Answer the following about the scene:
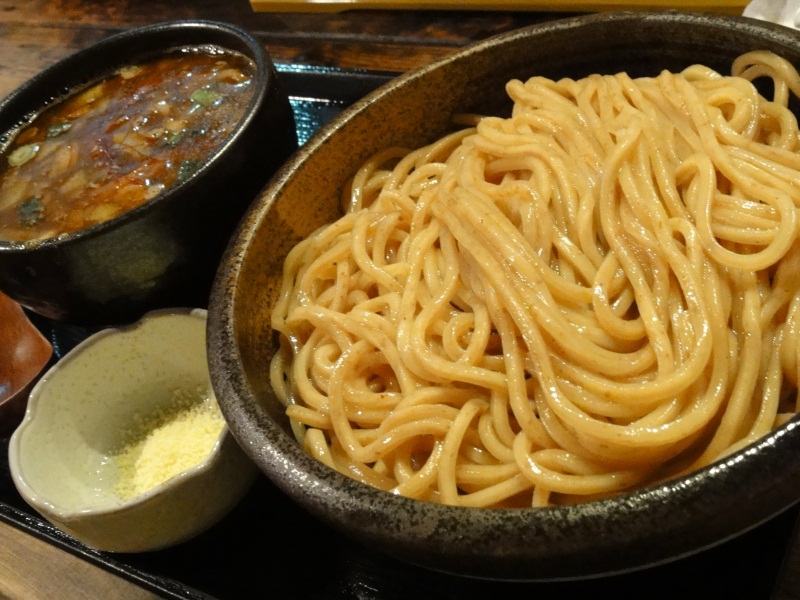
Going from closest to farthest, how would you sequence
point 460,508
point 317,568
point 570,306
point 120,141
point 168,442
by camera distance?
1. point 460,508
2. point 570,306
3. point 317,568
4. point 168,442
5. point 120,141

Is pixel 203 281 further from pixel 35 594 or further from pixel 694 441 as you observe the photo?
pixel 694 441

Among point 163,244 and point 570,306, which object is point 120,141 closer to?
point 163,244

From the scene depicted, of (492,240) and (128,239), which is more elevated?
(492,240)

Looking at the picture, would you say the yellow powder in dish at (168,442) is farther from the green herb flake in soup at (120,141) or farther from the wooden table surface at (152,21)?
the green herb flake in soup at (120,141)

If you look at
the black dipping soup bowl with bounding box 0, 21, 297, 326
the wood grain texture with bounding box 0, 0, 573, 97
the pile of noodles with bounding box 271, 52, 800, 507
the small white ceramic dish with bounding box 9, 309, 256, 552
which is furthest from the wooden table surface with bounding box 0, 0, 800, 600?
the black dipping soup bowl with bounding box 0, 21, 297, 326

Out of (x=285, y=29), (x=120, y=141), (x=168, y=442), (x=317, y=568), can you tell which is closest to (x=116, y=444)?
(x=168, y=442)

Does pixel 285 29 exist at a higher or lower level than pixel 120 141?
higher

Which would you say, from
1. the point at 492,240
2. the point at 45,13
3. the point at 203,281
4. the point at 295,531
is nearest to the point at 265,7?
the point at 45,13

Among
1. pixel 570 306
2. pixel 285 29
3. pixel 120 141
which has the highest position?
pixel 570 306
